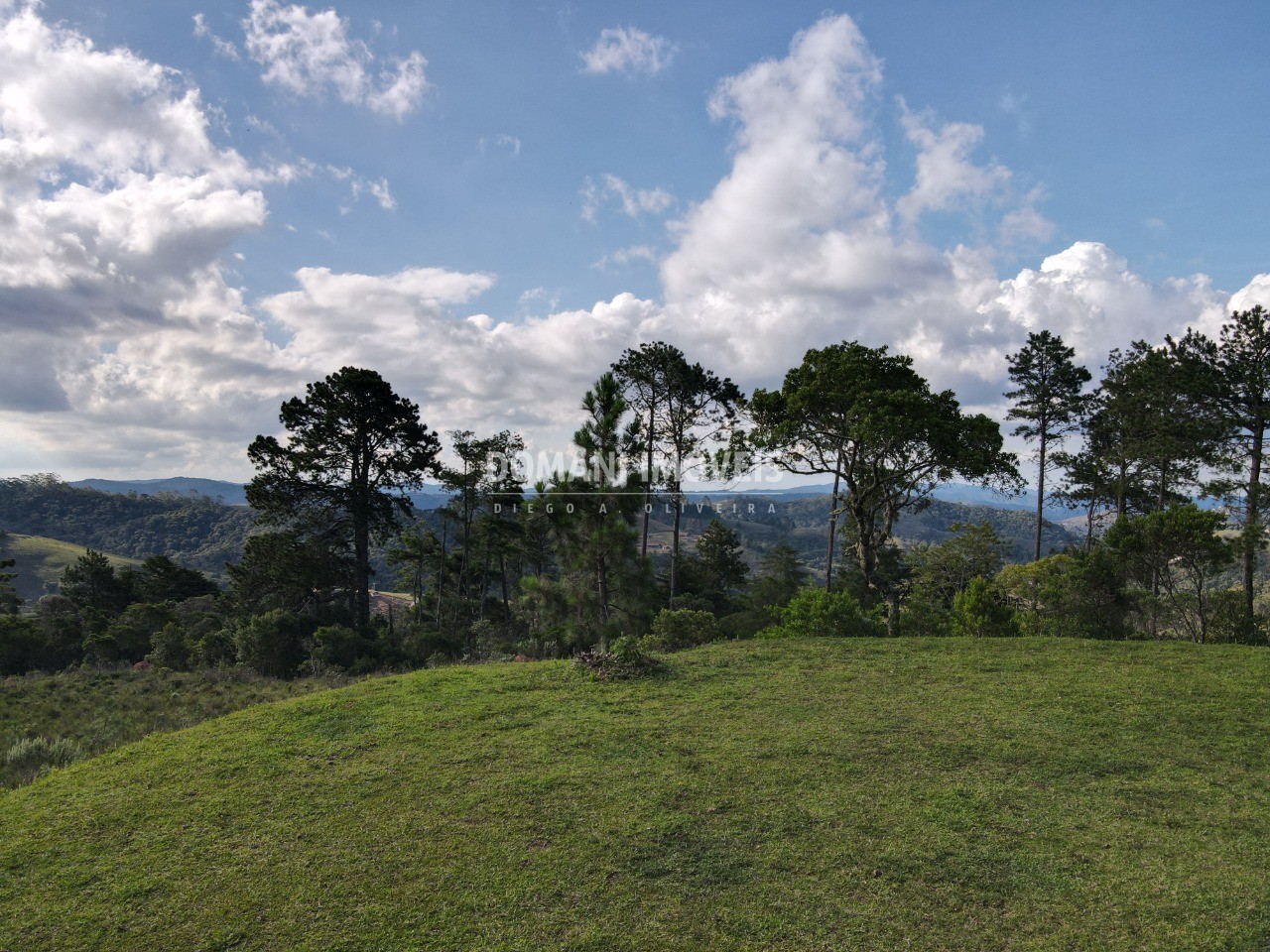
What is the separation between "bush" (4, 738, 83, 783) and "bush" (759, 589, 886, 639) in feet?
39.5

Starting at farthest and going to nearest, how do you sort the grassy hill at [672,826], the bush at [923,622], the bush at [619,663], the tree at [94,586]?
1. the tree at [94,586]
2. the bush at [923,622]
3. the bush at [619,663]
4. the grassy hill at [672,826]

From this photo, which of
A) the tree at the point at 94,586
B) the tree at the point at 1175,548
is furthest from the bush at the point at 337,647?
the tree at the point at 94,586

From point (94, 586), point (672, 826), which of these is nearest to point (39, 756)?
point (672, 826)

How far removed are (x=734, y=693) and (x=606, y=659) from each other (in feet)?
7.71

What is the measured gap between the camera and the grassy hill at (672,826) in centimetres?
422

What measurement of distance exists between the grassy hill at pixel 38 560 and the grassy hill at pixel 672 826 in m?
110

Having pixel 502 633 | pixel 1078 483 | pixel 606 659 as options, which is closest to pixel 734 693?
pixel 606 659

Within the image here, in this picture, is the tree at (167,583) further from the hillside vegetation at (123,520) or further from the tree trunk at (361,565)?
the hillside vegetation at (123,520)

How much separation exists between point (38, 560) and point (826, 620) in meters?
136

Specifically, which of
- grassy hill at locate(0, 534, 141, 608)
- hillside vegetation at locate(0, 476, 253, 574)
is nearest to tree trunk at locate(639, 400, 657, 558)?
grassy hill at locate(0, 534, 141, 608)

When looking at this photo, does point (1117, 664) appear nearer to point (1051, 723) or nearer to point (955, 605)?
point (1051, 723)

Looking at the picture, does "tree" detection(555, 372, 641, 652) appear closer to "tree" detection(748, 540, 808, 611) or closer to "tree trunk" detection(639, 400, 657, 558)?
"tree trunk" detection(639, 400, 657, 558)

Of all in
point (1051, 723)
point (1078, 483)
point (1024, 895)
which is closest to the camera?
point (1024, 895)

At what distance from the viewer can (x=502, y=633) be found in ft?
93.1
